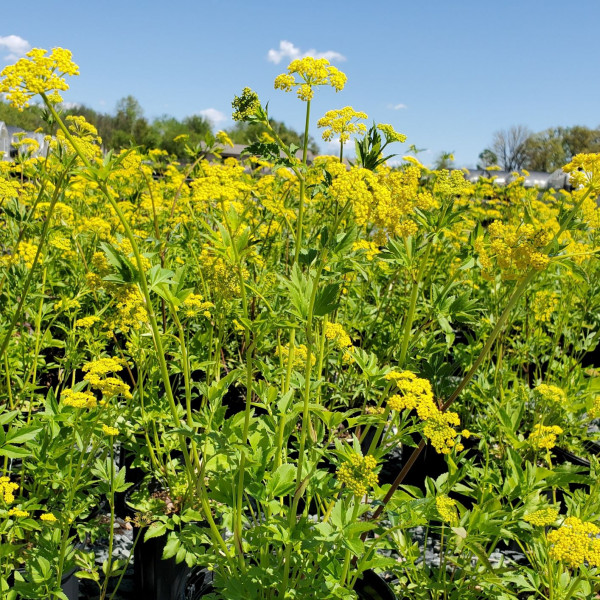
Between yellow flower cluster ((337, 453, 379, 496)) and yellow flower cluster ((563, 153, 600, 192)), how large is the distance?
1.26m

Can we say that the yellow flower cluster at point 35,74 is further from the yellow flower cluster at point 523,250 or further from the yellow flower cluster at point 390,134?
the yellow flower cluster at point 523,250

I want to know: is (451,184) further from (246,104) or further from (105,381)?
(105,381)

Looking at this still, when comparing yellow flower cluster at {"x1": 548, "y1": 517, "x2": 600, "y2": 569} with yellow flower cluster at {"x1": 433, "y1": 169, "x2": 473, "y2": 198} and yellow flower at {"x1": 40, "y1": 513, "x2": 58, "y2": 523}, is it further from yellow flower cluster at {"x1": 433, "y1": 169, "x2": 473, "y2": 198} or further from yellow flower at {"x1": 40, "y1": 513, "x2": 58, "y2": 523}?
yellow flower at {"x1": 40, "y1": 513, "x2": 58, "y2": 523}

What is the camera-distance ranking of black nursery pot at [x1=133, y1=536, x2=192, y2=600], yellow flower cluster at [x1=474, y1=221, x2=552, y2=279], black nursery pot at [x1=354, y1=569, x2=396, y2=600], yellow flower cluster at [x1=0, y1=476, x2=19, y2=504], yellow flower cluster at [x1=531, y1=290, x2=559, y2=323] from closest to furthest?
yellow flower cluster at [x1=474, y1=221, x2=552, y2=279] → yellow flower cluster at [x1=0, y1=476, x2=19, y2=504] → black nursery pot at [x1=354, y1=569, x2=396, y2=600] → black nursery pot at [x1=133, y1=536, x2=192, y2=600] → yellow flower cluster at [x1=531, y1=290, x2=559, y2=323]

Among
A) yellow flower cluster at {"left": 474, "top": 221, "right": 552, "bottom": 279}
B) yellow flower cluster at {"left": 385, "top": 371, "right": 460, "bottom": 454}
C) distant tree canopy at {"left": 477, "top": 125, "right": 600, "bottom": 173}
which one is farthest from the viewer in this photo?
distant tree canopy at {"left": 477, "top": 125, "right": 600, "bottom": 173}

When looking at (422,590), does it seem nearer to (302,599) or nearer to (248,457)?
(302,599)

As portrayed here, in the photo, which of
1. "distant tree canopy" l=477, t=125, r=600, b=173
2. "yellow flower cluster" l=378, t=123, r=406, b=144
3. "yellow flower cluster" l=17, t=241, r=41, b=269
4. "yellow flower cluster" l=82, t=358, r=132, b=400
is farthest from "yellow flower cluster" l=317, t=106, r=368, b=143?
"distant tree canopy" l=477, t=125, r=600, b=173

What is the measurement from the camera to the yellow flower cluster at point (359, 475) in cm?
151

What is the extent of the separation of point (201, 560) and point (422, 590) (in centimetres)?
93

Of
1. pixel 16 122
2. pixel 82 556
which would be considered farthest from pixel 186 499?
pixel 16 122

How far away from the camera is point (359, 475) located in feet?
→ 5.02

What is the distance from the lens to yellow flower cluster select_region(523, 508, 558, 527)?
5.84 ft

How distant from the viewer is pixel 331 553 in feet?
5.87

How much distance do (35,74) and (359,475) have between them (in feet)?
4.87
